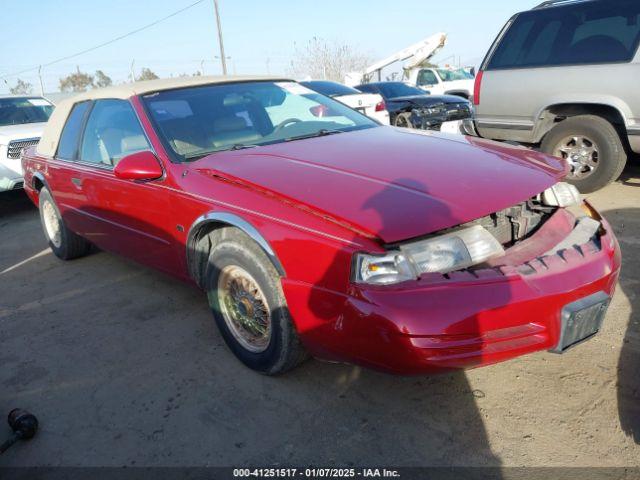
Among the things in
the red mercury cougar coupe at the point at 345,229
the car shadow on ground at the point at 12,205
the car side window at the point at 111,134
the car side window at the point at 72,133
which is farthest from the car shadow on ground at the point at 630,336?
the car shadow on ground at the point at 12,205

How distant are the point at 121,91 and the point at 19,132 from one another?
531 centimetres

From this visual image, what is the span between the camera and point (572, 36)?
5.10 m

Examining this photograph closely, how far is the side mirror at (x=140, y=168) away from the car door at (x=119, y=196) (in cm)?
10

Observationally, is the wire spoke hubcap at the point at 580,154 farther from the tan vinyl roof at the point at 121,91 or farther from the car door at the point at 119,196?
the car door at the point at 119,196

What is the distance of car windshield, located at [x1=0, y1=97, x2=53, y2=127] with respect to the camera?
8.41 meters

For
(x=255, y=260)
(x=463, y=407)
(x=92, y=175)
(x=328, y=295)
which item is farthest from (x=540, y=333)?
(x=92, y=175)

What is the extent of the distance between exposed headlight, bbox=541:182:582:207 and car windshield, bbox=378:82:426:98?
30.3 feet

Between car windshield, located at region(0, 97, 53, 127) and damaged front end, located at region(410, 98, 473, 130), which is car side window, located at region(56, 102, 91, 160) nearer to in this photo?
car windshield, located at region(0, 97, 53, 127)

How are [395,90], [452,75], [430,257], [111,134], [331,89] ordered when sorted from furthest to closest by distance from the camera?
1. [452,75]
2. [395,90]
3. [331,89]
4. [111,134]
5. [430,257]

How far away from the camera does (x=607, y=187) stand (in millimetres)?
5473

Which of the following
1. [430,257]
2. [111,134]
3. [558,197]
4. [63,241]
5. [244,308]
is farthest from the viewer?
[63,241]

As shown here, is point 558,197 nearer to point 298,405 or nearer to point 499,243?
point 499,243

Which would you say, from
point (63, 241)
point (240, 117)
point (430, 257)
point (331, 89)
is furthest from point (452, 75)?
point (430, 257)

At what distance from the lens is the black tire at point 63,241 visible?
461 cm
